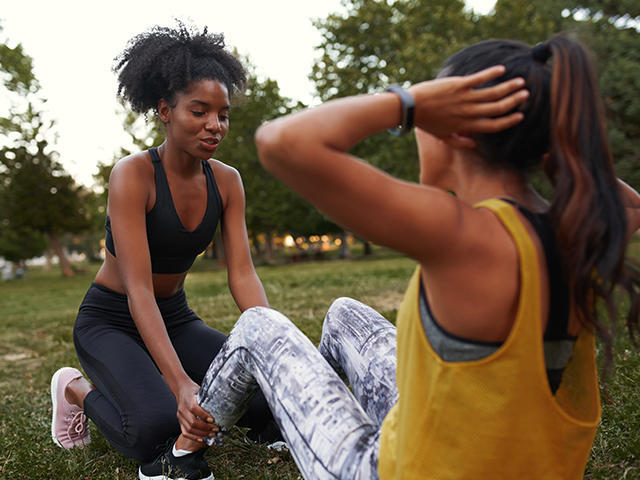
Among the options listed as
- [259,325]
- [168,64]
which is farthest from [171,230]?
[259,325]

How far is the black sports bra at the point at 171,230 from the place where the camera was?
306cm

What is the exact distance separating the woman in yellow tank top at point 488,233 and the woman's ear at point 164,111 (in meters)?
1.99

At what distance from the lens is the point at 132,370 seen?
2.82 m

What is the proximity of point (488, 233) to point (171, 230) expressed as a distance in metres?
2.26

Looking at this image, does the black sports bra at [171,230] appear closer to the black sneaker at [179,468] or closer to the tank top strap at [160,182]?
the tank top strap at [160,182]

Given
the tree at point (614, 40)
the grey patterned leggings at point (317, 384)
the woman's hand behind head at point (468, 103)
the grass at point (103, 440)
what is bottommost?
the grass at point (103, 440)

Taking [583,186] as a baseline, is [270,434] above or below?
below

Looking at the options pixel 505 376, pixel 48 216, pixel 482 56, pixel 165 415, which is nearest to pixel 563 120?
pixel 482 56

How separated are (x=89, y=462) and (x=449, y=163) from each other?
8.80 ft

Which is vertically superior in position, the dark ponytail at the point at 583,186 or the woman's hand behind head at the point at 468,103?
the woman's hand behind head at the point at 468,103

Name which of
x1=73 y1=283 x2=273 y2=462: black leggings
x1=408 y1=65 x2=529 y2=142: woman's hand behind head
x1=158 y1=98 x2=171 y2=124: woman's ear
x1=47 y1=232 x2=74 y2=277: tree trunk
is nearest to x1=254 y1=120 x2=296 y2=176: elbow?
x1=408 y1=65 x2=529 y2=142: woman's hand behind head

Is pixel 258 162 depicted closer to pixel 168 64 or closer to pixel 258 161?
pixel 258 161

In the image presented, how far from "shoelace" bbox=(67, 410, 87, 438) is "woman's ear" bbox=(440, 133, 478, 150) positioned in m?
2.91

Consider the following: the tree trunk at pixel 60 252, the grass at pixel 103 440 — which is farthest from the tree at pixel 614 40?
the tree trunk at pixel 60 252
